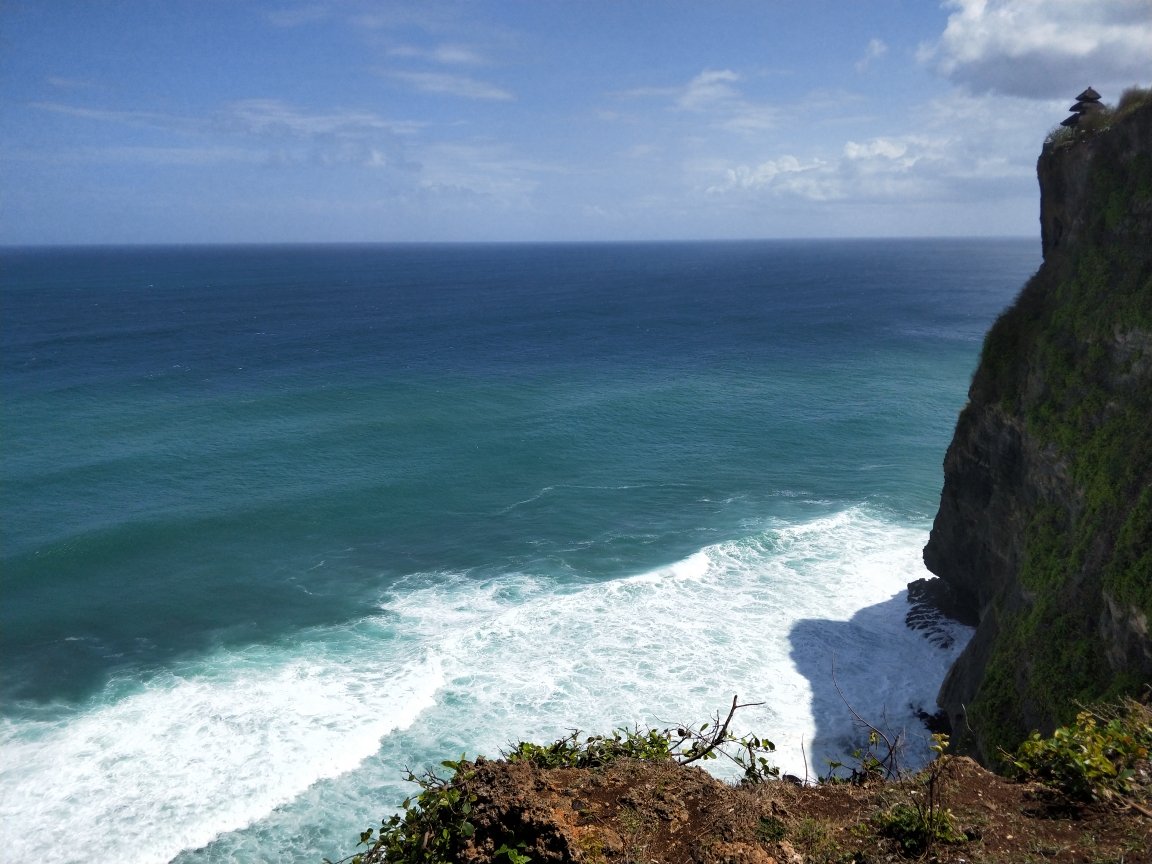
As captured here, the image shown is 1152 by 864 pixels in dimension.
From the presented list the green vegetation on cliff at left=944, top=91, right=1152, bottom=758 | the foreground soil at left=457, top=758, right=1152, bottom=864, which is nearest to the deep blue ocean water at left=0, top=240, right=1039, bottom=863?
the green vegetation on cliff at left=944, top=91, right=1152, bottom=758

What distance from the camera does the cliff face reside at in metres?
18.0

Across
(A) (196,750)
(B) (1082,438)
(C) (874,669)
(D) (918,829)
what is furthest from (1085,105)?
(A) (196,750)

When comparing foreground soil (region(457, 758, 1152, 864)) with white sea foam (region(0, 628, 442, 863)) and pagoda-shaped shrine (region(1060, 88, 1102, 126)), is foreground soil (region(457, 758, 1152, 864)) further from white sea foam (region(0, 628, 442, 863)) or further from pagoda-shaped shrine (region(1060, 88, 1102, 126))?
pagoda-shaped shrine (region(1060, 88, 1102, 126))

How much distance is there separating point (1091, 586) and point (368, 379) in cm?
5633

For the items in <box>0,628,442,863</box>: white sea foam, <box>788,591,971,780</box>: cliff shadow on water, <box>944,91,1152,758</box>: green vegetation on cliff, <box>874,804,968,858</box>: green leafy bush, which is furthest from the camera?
<box>788,591,971,780</box>: cliff shadow on water

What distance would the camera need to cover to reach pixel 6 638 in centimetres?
2994

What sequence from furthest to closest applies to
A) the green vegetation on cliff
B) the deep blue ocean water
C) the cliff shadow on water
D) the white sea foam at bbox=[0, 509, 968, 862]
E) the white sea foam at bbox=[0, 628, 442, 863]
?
the cliff shadow on water
the deep blue ocean water
the white sea foam at bbox=[0, 509, 968, 862]
the white sea foam at bbox=[0, 628, 442, 863]
the green vegetation on cliff

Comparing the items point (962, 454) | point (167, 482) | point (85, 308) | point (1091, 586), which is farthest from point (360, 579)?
point (85, 308)

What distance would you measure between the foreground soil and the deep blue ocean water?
13320 mm

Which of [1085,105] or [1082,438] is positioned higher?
[1085,105]

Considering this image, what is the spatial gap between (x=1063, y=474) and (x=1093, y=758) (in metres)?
15.4

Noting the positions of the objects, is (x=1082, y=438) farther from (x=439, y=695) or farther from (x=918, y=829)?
(x=439, y=695)

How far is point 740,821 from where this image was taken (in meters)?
8.73

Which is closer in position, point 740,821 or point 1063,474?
point 740,821
